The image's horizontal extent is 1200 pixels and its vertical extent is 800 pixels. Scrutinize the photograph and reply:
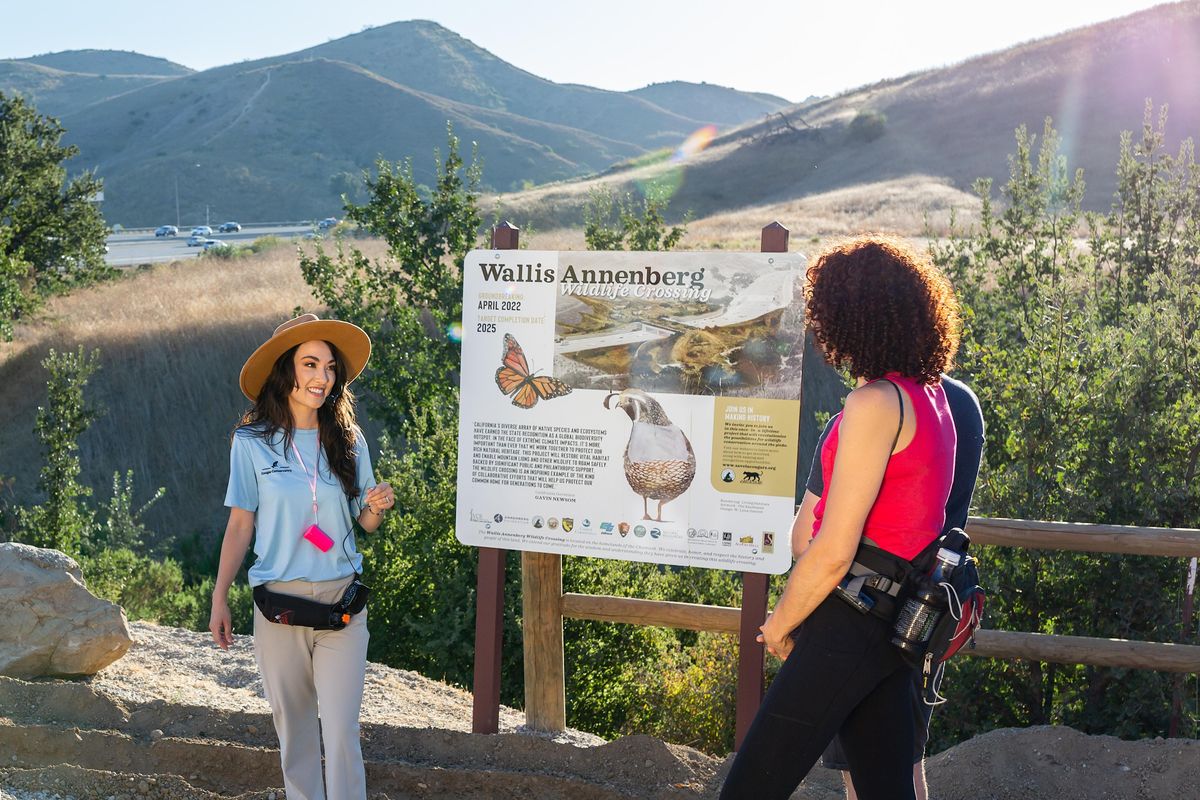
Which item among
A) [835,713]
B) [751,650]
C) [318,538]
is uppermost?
[318,538]

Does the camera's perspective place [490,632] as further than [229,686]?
No

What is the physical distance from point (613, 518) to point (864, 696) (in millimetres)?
2265

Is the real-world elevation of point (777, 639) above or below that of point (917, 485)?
below

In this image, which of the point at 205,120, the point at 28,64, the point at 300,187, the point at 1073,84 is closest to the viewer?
the point at 1073,84

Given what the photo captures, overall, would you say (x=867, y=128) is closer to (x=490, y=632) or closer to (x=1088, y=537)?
(x=1088, y=537)

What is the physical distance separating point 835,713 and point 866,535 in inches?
18.7

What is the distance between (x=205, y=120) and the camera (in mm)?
126312

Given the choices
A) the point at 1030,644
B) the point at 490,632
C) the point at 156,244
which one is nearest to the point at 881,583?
the point at 1030,644

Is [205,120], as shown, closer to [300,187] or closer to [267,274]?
[300,187]

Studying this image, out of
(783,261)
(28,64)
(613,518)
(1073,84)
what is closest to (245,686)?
(613,518)

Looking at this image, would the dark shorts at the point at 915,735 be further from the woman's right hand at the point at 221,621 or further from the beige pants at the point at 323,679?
the woman's right hand at the point at 221,621

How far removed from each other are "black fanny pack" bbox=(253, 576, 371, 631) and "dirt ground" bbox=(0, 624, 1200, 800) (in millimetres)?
1312

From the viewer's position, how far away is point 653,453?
493cm

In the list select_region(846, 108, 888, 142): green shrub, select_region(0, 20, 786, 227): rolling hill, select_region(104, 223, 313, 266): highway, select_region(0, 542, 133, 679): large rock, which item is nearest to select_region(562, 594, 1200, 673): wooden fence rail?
select_region(0, 542, 133, 679): large rock
